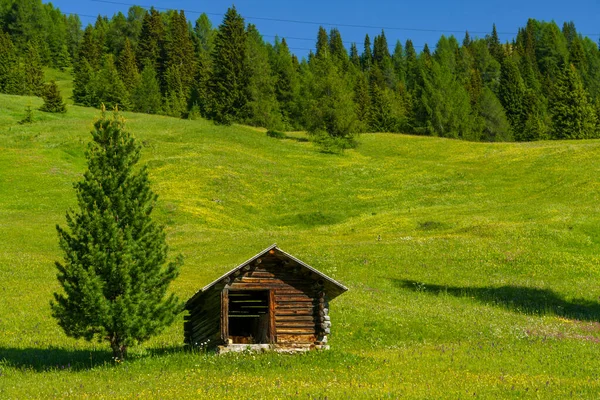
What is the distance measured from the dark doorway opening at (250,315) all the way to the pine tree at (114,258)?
3182 millimetres

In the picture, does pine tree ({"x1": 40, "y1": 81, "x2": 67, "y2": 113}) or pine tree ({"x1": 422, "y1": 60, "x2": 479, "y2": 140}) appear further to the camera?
pine tree ({"x1": 422, "y1": 60, "x2": 479, "y2": 140})

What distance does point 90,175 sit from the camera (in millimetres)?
26469

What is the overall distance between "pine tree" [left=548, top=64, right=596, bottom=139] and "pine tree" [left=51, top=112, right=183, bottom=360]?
112222 mm

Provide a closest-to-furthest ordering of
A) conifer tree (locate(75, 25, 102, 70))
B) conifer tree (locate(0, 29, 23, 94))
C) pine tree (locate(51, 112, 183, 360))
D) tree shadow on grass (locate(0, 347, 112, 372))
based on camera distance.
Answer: tree shadow on grass (locate(0, 347, 112, 372)) → pine tree (locate(51, 112, 183, 360)) → conifer tree (locate(0, 29, 23, 94)) → conifer tree (locate(75, 25, 102, 70))

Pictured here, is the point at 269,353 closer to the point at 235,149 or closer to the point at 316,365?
the point at 316,365

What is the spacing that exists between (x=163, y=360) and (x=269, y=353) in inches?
149

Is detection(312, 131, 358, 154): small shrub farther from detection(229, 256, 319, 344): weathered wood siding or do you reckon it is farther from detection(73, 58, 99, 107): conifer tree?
detection(229, 256, 319, 344): weathered wood siding

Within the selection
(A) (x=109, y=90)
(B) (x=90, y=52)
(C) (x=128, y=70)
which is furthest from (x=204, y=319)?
(B) (x=90, y=52)

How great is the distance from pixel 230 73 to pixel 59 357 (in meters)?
95.5

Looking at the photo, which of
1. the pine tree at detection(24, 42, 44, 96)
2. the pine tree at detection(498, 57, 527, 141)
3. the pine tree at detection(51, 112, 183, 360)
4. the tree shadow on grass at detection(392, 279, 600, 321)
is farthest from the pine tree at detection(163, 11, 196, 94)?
the pine tree at detection(51, 112, 183, 360)

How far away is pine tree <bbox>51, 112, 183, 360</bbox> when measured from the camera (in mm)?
24844

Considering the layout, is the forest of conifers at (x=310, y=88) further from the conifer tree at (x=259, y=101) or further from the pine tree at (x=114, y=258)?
the pine tree at (x=114, y=258)

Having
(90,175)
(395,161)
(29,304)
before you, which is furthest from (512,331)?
(395,161)

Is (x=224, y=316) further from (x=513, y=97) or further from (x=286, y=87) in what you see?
(x=513, y=97)
